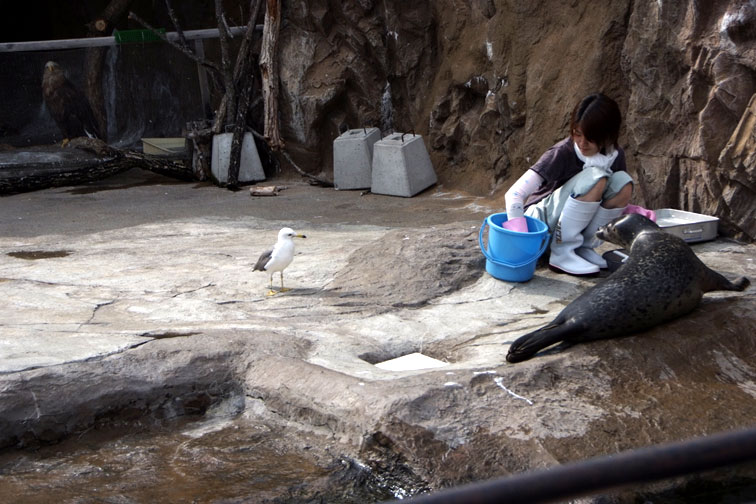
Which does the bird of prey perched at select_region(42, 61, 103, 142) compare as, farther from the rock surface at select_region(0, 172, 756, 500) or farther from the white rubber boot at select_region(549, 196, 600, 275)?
the white rubber boot at select_region(549, 196, 600, 275)

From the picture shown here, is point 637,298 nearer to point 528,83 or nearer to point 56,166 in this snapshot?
point 528,83

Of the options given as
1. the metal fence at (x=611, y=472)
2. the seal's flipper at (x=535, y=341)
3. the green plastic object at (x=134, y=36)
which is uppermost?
the green plastic object at (x=134, y=36)

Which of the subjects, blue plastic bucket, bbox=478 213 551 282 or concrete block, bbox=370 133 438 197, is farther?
concrete block, bbox=370 133 438 197

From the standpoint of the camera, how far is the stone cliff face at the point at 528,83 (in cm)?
545

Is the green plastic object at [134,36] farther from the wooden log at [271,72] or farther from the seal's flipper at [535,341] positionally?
the seal's flipper at [535,341]

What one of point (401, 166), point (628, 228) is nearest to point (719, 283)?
point (628, 228)

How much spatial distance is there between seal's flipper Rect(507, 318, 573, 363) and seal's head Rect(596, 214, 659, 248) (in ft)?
3.07

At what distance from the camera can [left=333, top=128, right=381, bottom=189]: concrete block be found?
9.50 metres

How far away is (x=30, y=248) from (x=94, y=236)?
59cm

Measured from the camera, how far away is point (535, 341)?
141 inches

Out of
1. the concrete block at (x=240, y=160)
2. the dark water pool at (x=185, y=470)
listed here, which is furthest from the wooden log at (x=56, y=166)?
the dark water pool at (x=185, y=470)

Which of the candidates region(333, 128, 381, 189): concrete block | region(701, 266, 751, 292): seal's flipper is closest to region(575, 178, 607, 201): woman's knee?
region(701, 266, 751, 292): seal's flipper

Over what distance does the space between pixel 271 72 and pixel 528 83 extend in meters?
3.74

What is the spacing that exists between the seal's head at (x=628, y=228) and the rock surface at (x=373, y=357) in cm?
43
